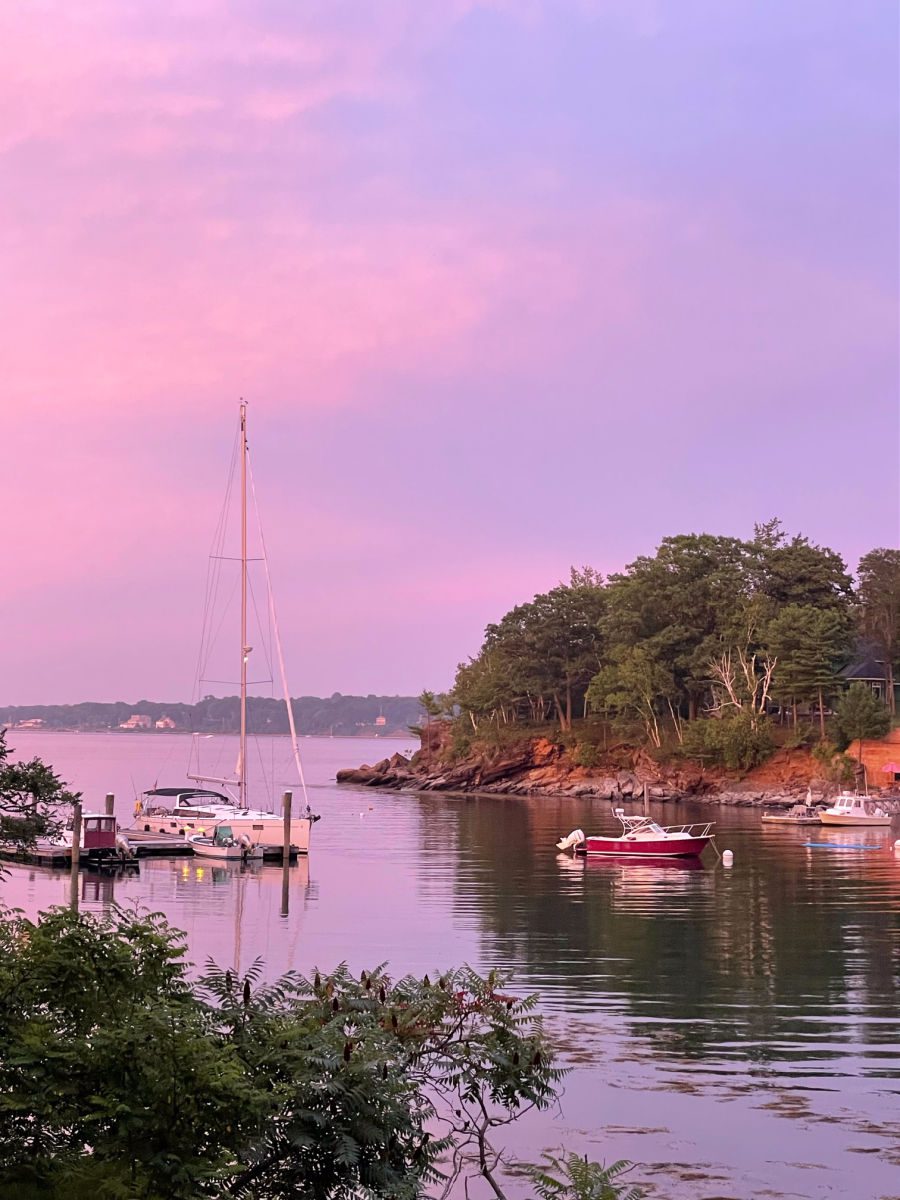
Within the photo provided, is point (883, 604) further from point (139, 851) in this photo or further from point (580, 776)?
point (139, 851)

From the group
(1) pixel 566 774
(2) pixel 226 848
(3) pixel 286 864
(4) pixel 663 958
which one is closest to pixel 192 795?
(2) pixel 226 848

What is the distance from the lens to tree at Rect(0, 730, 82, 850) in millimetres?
14727

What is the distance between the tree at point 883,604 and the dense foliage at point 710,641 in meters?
0.12

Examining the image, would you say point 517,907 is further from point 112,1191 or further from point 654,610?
point 654,610

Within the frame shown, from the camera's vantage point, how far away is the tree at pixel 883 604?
339 feet

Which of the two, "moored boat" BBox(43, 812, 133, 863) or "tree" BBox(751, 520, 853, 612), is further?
"tree" BBox(751, 520, 853, 612)

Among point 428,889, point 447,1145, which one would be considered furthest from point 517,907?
point 447,1145

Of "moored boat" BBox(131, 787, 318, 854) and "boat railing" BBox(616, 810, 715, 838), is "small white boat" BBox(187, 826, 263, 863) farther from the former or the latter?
"boat railing" BBox(616, 810, 715, 838)

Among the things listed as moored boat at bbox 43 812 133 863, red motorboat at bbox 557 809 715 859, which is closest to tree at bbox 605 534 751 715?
red motorboat at bbox 557 809 715 859

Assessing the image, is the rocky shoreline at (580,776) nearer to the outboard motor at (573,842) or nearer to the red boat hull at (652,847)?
the outboard motor at (573,842)

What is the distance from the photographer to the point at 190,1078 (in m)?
8.68

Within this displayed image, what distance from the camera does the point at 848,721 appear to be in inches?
→ 3666

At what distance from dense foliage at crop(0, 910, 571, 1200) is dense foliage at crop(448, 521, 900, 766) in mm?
89984

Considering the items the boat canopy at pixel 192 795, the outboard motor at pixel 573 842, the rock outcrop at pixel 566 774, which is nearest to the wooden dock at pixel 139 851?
the boat canopy at pixel 192 795
